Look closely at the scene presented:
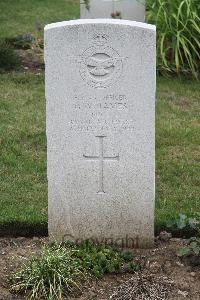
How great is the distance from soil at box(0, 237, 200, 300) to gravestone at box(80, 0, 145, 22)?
6.19 meters

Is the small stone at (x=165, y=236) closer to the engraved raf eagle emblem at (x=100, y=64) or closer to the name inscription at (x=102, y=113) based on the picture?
the name inscription at (x=102, y=113)

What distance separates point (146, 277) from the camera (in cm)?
457

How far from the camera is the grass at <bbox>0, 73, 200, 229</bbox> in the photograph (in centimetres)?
575

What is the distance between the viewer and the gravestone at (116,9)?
1075cm

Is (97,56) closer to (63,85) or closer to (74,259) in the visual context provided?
(63,85)

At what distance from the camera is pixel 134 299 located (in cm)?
436

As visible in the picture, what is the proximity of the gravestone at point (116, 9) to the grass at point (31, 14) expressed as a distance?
2.78 ft

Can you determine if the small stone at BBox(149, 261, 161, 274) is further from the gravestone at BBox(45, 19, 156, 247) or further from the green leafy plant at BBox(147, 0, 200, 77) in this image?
the green leafy plant at BBox(147, 0, 200, 77)

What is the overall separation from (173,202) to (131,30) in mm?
1724

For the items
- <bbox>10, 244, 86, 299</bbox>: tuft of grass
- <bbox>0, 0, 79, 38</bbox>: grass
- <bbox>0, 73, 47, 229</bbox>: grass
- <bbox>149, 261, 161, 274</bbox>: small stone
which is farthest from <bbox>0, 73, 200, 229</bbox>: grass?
<bbox>0, 0, 79, 38</bbox>: grass

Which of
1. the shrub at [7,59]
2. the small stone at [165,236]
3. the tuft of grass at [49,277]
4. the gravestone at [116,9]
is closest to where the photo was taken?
the tuft of grass at [49,277]

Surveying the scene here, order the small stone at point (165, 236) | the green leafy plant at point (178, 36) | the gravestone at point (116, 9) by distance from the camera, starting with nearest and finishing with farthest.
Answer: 1. the small stone at point (165, 236)
2. the green leafy plant at point (178, 36)
3. the gravestone at point (116, 9)

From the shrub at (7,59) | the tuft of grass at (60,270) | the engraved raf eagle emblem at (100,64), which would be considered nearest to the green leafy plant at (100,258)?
the tuft of grass at (60,270)

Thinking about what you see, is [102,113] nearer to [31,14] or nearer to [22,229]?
[22,229]
